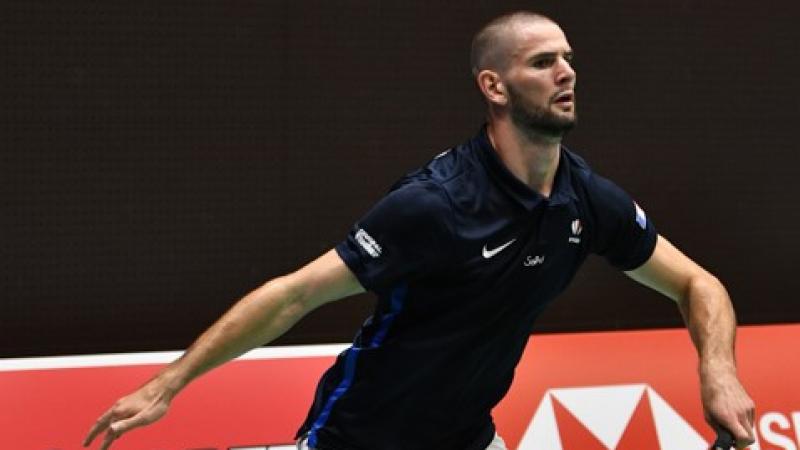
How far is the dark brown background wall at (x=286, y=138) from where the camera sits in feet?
16.8

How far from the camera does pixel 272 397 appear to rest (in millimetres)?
4945

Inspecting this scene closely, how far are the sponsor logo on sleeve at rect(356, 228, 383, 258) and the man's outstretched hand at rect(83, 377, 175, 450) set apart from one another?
602 millimetres

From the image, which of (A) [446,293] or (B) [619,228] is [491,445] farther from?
(B) [619,228]

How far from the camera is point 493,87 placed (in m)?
3.62

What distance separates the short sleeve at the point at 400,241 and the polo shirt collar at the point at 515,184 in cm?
19

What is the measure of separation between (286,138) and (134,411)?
8.08ft

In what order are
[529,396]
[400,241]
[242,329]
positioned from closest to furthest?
[242,329] → [400,241] → [529,396]

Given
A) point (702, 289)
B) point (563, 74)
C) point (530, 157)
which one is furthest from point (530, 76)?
point (702, 289)

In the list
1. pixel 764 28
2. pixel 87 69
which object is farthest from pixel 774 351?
pixel 87 69

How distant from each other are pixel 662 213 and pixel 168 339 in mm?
2206

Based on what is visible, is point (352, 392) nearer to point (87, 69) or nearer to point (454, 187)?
point (454, 187)

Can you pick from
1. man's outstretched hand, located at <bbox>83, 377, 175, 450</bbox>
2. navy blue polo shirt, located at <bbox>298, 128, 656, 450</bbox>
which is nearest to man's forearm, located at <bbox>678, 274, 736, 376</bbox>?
navy blue polo shirt, located at <bbox>298, 128, 656, 450</bbox>

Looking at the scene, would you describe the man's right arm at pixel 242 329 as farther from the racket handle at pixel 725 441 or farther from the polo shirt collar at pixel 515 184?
the racket handle at pixel 725 441

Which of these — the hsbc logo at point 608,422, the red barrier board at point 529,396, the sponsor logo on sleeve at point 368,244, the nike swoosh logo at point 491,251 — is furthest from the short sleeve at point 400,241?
the hsbc logo at point 608,422
